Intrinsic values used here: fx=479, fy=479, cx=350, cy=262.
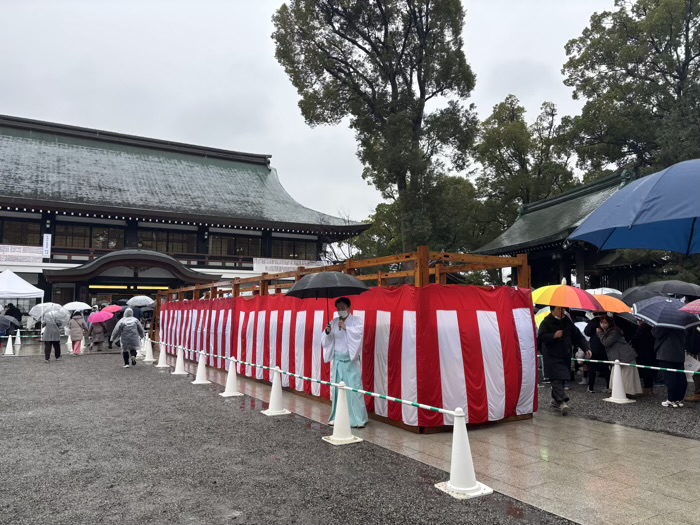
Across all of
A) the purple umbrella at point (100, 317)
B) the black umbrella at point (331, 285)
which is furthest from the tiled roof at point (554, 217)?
the purple umbrella at point (100, 317)

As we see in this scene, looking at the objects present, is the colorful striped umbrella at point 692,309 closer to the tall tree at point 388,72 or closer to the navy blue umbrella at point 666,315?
the navy blue umbrella at point 666,315

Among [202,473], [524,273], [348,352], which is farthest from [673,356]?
[202,473]

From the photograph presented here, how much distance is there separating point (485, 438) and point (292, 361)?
4.43 meters

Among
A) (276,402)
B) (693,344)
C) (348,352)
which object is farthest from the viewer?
(693,344)

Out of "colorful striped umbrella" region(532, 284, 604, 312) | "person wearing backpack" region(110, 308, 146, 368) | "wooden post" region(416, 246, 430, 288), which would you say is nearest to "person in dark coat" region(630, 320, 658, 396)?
"colorful striped umbrella" region(532, 284, 604, 312)

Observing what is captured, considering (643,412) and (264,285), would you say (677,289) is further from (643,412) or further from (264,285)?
(264,285)

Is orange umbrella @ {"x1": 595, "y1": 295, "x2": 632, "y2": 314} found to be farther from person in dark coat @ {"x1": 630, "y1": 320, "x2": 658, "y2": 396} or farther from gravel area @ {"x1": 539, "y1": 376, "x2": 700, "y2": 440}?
gravel area @ {"x1": 539, "y1": 376, "x2": 700, "y2": 440}

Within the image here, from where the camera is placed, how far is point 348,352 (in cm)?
676

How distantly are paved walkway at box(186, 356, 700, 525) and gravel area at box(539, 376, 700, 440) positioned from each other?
0.95 feet

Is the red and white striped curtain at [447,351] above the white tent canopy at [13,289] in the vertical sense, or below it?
below

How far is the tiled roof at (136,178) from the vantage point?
26.0 metres

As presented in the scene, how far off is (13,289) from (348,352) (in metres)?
17.5

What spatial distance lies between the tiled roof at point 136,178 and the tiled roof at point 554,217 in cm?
985

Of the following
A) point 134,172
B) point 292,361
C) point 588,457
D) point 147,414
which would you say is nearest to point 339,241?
point 134,172
